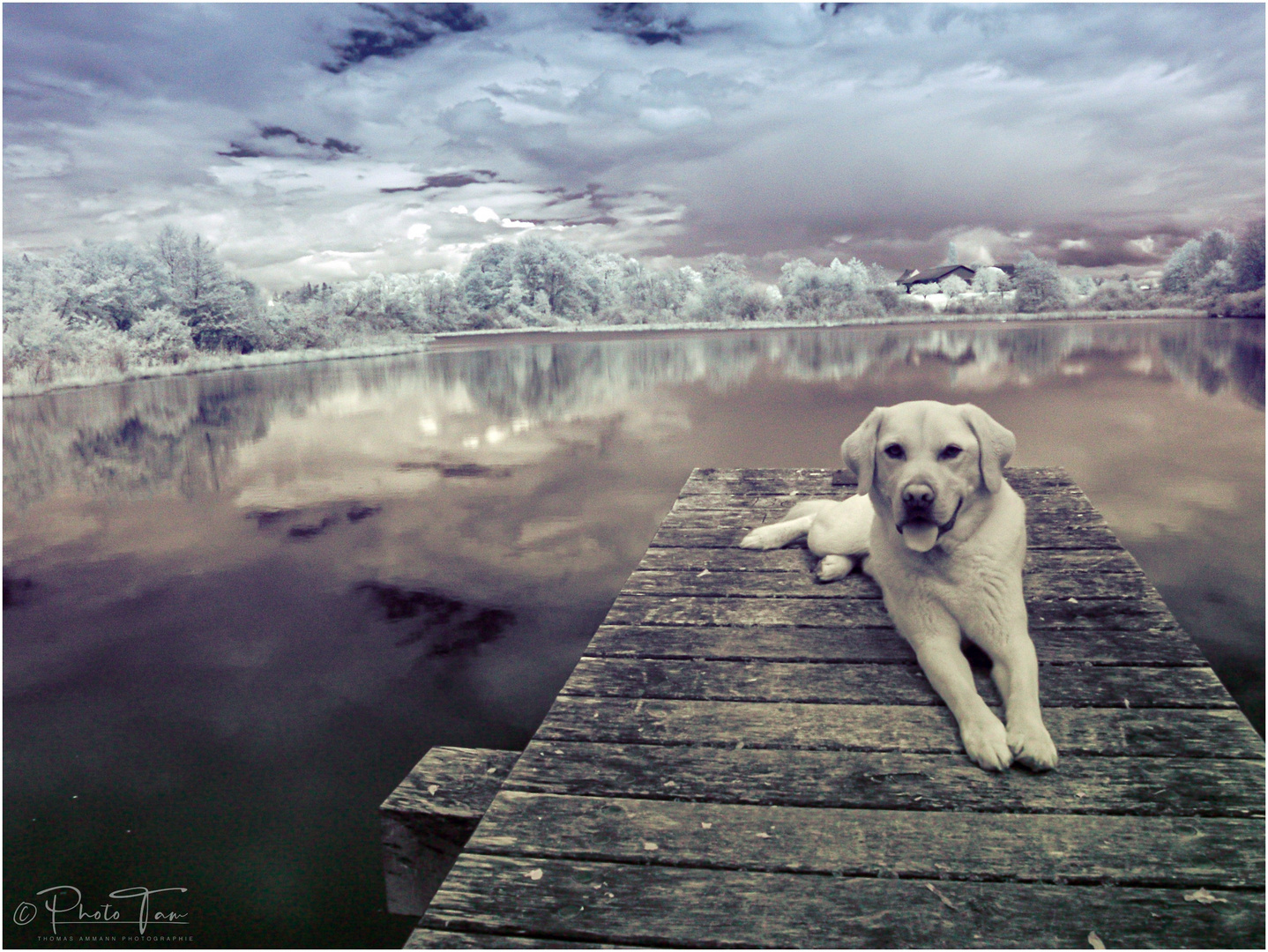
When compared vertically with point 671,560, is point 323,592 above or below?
below

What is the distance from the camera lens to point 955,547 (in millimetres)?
2654

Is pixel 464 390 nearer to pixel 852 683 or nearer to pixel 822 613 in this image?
pixel 822 613

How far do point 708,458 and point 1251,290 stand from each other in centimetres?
3407

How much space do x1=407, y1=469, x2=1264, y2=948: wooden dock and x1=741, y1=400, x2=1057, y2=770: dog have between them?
0.14 metres

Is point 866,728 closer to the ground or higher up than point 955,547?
closer to the ground

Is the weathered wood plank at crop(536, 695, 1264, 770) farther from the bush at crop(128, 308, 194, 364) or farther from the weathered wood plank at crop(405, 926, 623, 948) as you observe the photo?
the bush at crop(128, 308, 194, 364)

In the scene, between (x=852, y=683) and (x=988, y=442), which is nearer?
(x=988, y=442)

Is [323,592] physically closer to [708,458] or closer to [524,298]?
[708,458]

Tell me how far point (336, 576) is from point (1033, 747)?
6803mm

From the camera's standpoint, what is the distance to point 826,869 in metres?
→ 1.84

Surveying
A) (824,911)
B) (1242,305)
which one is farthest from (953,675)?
(1242,305)

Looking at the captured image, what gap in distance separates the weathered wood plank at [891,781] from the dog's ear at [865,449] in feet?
3.22

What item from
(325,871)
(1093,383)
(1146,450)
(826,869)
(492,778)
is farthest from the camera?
(1093,383)

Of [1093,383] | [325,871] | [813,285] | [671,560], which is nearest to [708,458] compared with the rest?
[671,560]
